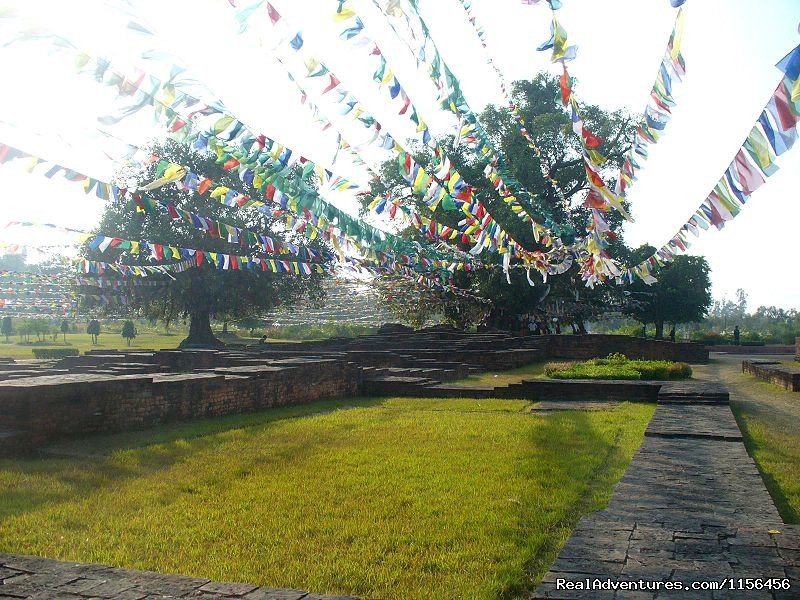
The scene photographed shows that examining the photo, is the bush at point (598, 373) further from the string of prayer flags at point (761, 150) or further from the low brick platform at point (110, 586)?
the low brick platform at point (110, 586)

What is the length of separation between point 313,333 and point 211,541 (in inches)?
1776

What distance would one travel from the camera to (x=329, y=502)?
16.3 feet

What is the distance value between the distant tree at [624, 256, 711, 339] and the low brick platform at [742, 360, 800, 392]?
21.3 meters

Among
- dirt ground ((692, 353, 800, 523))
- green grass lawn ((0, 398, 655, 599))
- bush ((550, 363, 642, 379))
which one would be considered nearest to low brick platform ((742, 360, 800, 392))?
dirt ground ((692, 353, 800, 523))

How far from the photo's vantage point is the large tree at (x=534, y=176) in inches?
1124

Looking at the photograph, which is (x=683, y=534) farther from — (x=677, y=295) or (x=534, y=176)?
(x=677, y=295)

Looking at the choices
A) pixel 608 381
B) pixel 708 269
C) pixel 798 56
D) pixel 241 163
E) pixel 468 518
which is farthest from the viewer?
pixel 708 269

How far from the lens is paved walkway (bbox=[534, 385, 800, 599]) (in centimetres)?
309

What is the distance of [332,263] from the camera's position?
16812mm

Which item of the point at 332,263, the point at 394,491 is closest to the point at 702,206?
the point at 394,491

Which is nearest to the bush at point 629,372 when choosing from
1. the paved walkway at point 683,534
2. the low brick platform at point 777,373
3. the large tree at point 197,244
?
the low brick platform at point 777,373

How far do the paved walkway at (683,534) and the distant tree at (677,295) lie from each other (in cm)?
3507

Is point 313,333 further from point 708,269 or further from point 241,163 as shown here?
point 241,163

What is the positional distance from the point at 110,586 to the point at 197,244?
91.4ft
